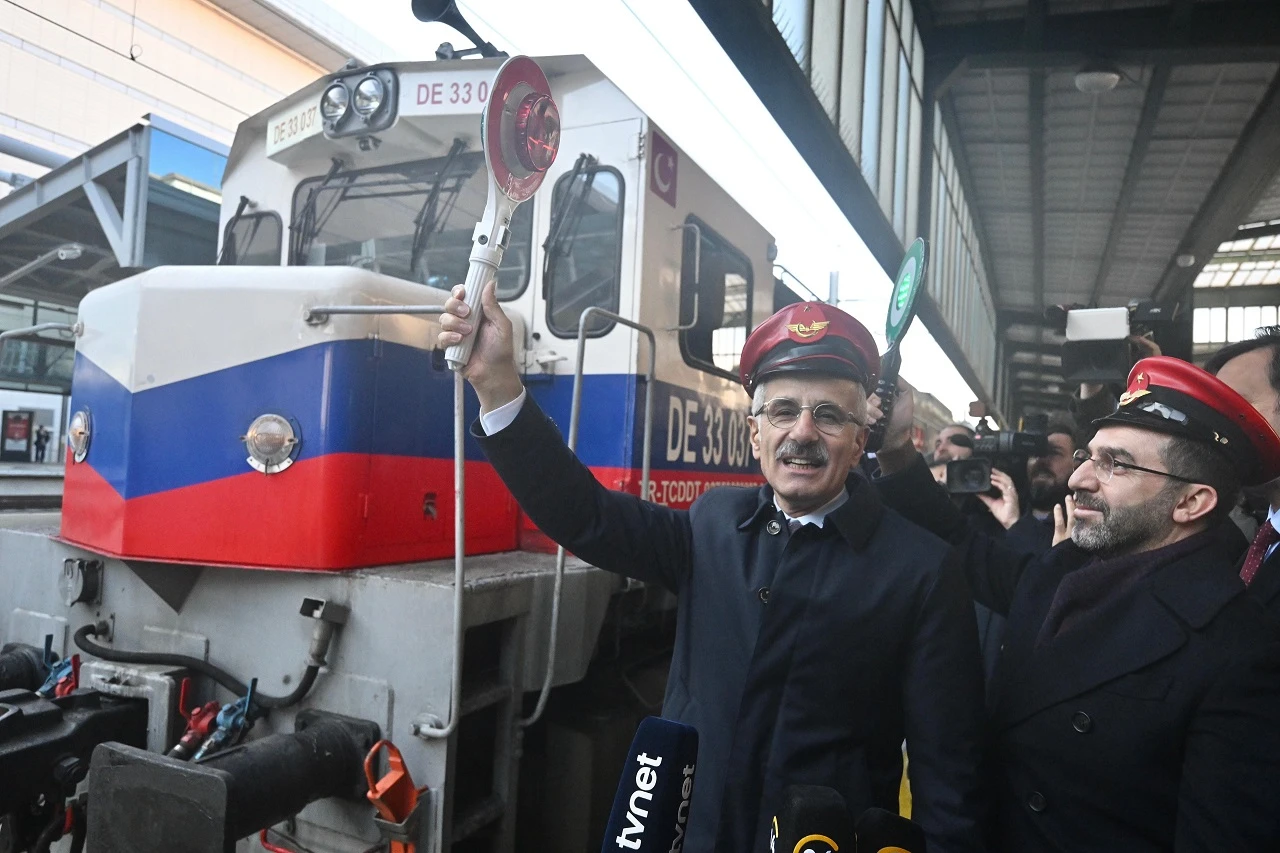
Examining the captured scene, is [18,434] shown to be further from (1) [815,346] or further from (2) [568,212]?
(1) [815,346]

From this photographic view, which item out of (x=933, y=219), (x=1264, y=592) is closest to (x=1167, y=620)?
(x=1264, y=592)

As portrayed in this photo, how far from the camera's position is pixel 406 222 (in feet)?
10.9

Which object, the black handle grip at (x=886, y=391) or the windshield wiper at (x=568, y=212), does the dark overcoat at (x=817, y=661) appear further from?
the windshield wiper at (x=568, y=212)

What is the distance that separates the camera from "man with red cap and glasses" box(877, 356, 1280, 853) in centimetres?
125

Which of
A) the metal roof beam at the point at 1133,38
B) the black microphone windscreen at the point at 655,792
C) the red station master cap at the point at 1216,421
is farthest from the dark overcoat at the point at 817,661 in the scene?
the metal roof beam at the point at 1133,38

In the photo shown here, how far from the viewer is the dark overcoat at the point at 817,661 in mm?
1456

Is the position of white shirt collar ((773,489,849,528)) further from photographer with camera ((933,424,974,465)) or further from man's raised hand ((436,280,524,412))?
photographer with camera ((933,424,974,465))

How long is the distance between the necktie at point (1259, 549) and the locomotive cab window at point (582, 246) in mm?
1963

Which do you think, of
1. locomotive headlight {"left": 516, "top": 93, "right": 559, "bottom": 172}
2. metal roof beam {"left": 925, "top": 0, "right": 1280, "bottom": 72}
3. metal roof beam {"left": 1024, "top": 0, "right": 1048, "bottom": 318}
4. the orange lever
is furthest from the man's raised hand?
metal roof beam {"left": 925, "top": 0, "right": 1280, "bottom": 72}

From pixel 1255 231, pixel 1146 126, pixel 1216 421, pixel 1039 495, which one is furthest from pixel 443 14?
pixel 1255 231

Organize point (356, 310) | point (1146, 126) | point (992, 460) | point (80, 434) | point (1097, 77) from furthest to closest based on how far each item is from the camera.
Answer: point (1146, 126)
point (1097, 77)
point (992, 460)
point (80, 434)
point (356, 310)

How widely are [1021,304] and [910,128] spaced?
11744mm

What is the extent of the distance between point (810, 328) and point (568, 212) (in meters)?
1.57

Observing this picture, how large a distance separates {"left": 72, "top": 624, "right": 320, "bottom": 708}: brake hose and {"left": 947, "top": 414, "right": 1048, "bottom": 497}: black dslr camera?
6.51 ft
